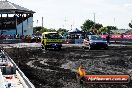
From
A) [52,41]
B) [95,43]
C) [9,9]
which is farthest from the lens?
[9,9]

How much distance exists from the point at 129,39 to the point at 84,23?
108m

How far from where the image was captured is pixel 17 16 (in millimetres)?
88562

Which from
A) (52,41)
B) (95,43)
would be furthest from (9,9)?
(95,43)

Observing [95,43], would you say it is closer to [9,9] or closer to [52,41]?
[52,41]

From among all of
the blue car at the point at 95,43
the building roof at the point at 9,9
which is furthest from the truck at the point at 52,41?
the building roof at the point at 9,9

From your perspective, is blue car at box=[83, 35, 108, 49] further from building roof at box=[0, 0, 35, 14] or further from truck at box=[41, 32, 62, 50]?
building roof at box=[0, 0, 35, 14]

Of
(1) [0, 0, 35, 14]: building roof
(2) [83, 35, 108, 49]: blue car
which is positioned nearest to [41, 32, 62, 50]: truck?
(2) [83, 35, 108, 49]: blue car

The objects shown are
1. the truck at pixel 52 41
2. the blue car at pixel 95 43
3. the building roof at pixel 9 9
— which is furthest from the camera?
the building roof at pixel 9 9

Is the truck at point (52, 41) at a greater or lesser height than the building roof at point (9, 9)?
lesser

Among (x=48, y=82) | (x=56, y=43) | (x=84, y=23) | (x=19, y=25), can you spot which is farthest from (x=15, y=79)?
(x=84, y=23)

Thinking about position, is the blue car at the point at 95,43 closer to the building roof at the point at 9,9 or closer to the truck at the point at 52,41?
the truck at the point at 52,41

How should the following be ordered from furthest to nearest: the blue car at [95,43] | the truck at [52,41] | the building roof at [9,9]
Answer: the building roof at [9,9], the blue car at [95,43], the truck at [52,41]

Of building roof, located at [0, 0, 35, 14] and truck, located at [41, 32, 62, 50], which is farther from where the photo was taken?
building roof, located at [0, 0, 35, 14]

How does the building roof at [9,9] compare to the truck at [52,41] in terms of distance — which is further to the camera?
the building roof at [9,9]
